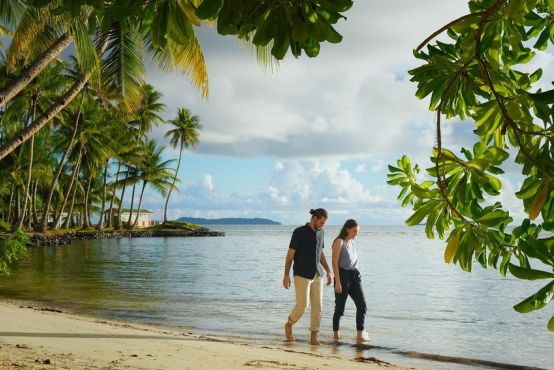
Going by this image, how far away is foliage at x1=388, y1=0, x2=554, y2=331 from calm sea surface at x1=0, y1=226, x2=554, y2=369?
6819 mm

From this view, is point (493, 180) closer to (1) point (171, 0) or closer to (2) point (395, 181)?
(2) point (395, 181)

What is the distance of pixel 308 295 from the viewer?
8.18m

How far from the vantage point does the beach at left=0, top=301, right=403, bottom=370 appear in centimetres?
611

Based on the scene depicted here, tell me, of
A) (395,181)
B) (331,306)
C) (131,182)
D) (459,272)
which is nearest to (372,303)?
(331,306)

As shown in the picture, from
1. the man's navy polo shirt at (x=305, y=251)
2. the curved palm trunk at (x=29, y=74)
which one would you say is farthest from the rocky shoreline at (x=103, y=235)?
the man's navy polo shirt at (x=305, y=251)

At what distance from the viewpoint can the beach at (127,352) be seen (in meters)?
6.11

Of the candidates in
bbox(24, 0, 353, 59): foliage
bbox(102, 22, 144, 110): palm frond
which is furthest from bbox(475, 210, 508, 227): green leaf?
bbox(102, 22, 144, 110): palm frond

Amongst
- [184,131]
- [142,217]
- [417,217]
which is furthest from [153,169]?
[417,217]

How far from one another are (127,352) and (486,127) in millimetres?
5748

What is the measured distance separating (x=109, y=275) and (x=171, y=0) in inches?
833

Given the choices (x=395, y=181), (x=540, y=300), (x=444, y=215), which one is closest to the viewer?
(x=540, y=300)

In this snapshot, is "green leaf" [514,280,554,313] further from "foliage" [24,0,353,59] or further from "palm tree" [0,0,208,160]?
"palm tree" [0,0,208,160]

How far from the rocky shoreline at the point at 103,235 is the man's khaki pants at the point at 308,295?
1078 inches

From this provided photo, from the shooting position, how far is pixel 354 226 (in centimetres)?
848
